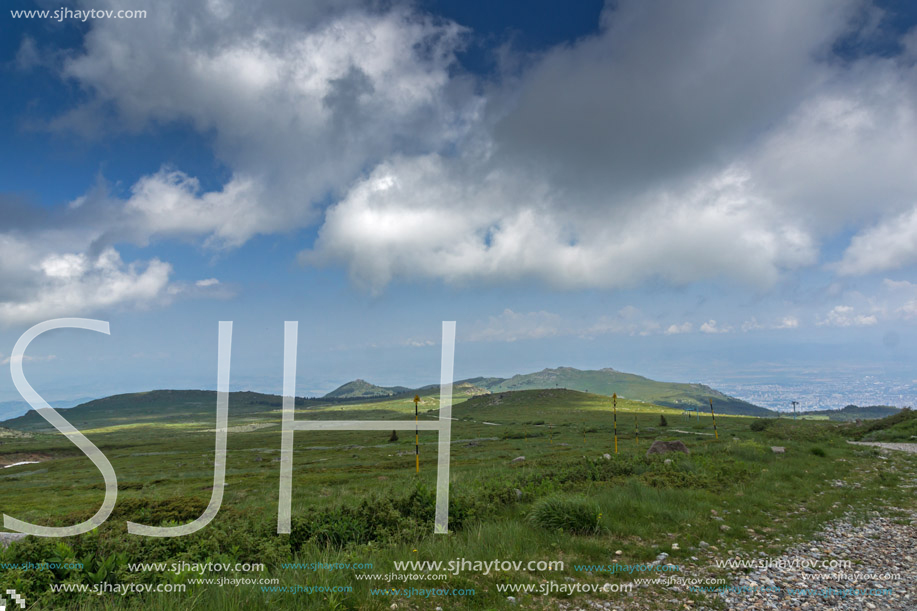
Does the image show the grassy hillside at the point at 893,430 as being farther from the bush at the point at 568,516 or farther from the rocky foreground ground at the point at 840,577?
the bush at the point at 568,516

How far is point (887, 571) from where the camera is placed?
9.38 m

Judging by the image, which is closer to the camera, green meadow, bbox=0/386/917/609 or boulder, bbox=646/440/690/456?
Answer: green meadow, bbox=0/386/917/609

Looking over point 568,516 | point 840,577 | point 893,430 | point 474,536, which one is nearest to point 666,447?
point 568,516

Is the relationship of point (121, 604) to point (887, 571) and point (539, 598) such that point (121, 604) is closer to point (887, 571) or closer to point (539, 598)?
point (539, 598)

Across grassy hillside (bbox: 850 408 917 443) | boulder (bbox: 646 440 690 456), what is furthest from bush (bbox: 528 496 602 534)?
grassy hillside (bbox: 850 408 917 443)

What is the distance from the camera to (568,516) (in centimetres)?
1212

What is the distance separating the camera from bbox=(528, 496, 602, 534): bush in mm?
11984

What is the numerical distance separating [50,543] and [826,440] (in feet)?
180

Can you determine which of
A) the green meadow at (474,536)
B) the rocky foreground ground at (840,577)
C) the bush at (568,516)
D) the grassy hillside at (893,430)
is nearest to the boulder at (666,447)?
the green meadow at (474,536)

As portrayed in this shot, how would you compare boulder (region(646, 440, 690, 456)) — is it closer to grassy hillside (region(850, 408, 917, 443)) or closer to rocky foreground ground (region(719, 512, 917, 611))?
rocky foreground ground (region(719, 512, 917, 611))

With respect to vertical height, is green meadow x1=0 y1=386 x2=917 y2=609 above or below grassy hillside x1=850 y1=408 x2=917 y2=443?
above

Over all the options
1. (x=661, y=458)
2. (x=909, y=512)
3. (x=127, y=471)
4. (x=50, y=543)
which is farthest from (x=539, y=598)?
(x=127, y=471)

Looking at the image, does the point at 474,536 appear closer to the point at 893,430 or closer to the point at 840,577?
the point at 840,577

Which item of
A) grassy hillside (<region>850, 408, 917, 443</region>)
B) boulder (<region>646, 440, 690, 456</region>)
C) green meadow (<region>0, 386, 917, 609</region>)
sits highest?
green meadow (<region>0, 386, 917, 609</region>)
